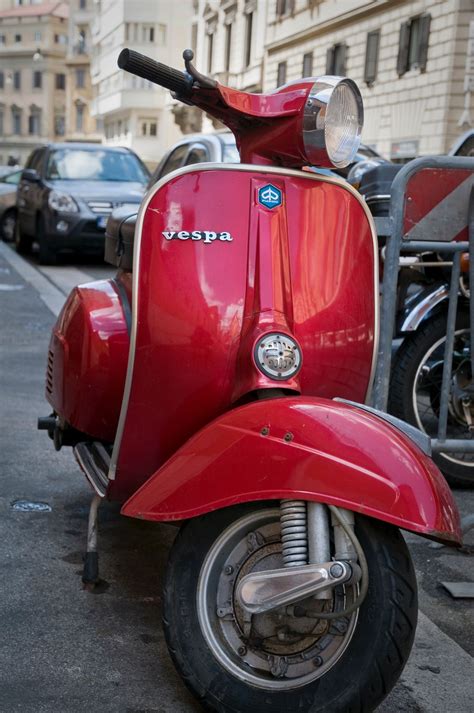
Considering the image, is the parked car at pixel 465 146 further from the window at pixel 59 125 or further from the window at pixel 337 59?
the window at pixel 59 125

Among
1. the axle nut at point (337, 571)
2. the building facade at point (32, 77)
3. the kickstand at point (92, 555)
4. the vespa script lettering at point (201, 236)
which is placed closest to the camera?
the axle nut at point (337, 571)

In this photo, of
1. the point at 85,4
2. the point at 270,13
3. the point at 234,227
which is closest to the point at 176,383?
the point at 234,227

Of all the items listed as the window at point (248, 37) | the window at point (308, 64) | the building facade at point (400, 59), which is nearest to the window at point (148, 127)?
the window at point (248, 37)

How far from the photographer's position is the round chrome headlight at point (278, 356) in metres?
2.67

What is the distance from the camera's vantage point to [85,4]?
292 ft

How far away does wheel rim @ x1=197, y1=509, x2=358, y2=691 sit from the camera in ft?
7.73

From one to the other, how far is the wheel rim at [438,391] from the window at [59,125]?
97.5 meters

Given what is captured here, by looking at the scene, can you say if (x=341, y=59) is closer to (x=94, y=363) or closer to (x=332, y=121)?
(x=94, y=363)

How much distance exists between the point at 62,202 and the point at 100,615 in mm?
10361

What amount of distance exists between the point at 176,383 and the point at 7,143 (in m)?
105

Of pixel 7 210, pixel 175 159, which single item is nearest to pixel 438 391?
pixel 175 159

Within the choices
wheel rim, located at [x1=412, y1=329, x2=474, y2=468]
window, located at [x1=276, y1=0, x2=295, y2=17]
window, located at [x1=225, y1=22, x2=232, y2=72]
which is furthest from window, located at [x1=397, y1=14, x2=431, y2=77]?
wheel rim, located at [x1=412, y1=329, x2=474, y2=468]

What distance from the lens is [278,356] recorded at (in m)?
2.68

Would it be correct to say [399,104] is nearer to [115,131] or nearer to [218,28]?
[218,28]
